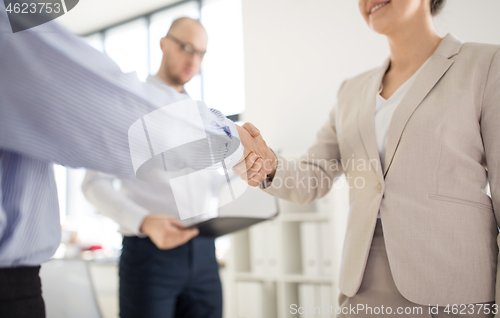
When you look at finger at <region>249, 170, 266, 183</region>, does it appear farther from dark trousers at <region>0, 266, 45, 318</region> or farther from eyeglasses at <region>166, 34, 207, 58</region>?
dark trousers at <region>0, 266, 45, 318</region>

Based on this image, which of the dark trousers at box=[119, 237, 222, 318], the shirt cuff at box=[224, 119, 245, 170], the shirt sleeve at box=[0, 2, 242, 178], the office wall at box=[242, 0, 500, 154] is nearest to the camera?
the shirt sleeve at box=[0, 2, 242, 178]

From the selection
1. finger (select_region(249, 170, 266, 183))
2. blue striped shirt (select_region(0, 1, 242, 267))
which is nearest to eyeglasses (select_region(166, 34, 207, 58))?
blue striped shirt (select_region(0, 1, 242, 267))

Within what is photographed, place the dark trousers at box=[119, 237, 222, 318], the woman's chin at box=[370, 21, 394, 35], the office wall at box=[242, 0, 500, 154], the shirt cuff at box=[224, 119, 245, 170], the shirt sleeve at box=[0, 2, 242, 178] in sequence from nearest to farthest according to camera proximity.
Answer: the shirt sleeve at box=[0, 2, 242, 178], the shirt cuff at box=[224, 119, 245, 170], the woman's chin at box=[370, 21, 394, 35], the dark trousers at box=[119, 237, 222, 318], the office wall at box=[242, 0, 500, 154]

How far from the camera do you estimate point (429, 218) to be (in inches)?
23.5

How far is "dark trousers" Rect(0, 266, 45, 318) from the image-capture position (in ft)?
1.25

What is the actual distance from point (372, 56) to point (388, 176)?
57.7 inches

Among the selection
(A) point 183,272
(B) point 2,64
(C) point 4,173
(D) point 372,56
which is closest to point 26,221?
(C) point 4,173

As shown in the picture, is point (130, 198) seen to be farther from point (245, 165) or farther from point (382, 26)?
point (382, 26)

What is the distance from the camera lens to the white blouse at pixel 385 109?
2.34ft

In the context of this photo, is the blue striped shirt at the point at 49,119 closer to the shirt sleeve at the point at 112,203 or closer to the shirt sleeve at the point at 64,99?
the shirt sleeve at the point at 64,99

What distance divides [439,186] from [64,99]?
2.14ft

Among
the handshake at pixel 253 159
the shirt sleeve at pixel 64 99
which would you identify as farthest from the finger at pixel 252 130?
the shirt sleeve at pixel 64 99

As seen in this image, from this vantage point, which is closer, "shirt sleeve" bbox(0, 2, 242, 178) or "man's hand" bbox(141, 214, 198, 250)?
"shirt sleeve" bbox(0, 2, 242, 178)

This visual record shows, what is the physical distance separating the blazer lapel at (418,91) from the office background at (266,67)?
296 mm
